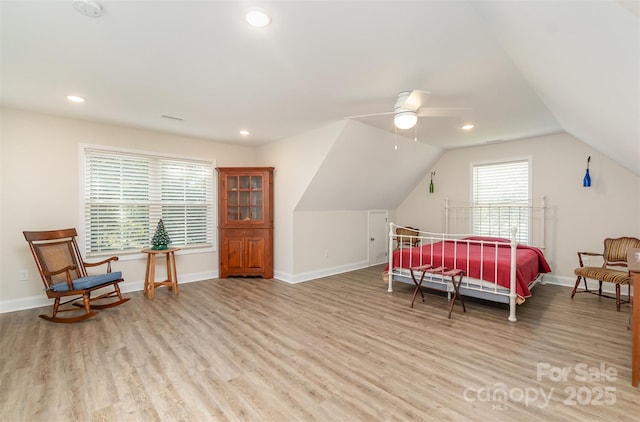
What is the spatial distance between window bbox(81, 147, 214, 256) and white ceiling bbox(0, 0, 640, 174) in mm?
875

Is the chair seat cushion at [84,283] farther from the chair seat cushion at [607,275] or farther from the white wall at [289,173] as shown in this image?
the chair seat cushion at [607,275]

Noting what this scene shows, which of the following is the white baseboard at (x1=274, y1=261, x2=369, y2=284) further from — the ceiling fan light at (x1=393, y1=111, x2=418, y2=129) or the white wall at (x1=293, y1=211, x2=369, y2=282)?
the ceiling fan light at (x1=393, y1=111, x2=418, y2=129)

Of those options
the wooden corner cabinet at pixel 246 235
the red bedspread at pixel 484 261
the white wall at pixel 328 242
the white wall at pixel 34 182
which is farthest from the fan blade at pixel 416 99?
the white wall at pixel 34 182

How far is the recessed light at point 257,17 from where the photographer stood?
5.86 ft

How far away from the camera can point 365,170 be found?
5.12m

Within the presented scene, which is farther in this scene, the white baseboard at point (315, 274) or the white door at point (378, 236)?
the white door at point (378, 236)

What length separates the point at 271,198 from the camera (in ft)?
17.1

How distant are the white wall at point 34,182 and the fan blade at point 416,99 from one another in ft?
13.7

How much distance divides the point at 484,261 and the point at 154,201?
5.00 m

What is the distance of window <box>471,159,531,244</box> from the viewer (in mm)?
5078

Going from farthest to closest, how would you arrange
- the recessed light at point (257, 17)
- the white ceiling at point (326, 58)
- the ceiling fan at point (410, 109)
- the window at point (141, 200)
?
the window at point (141, 200)
the ceiling fan at point (410, 109)
the recessed light at point (257, 17)
the white ceiling at point (326, 58)

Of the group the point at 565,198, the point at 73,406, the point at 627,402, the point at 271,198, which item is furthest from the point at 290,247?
the point at 565,198

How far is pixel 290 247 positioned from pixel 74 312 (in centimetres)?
301

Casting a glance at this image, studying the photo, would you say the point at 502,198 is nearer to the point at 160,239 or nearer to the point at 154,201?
the point at 160,239
